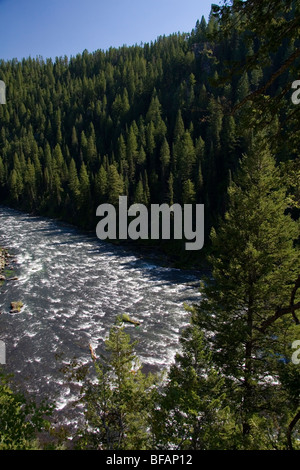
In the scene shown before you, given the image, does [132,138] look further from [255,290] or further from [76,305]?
[255,290]

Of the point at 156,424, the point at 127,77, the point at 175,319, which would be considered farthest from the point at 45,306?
the point at 127,77

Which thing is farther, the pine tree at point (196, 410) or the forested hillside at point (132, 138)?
the forested hillside at point (132, 138)

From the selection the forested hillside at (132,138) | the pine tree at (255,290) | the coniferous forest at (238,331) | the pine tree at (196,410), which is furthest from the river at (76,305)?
the forested hillside at (132,138)

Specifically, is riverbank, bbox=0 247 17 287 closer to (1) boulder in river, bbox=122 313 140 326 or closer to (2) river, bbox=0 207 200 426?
(2) river, bbox=0 207 200 426

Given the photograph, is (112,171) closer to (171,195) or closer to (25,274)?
(171,195)

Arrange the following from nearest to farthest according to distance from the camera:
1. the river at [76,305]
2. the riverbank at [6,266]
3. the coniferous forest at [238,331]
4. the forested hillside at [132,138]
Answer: the coniferous forest at [238,331] → the river at [76,305] → the riverbank at [6,266] → the forested hillside at [132,138]

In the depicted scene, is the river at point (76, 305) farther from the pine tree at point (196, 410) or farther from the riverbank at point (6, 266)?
the pine tree at point (196, 410)

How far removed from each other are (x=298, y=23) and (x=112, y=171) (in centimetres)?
6966

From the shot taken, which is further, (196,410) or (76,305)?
(76,305)

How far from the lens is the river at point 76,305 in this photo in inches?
896

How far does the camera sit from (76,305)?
33.2 m

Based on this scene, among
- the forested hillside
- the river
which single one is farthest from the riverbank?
the forested hillside

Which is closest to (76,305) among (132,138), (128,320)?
(128,320)

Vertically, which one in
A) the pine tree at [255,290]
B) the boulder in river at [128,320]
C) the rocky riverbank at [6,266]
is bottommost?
the boulder in river at [128,320]
